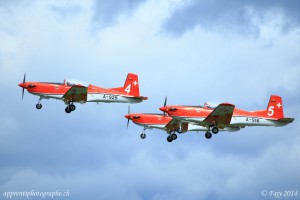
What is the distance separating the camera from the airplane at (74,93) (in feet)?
209

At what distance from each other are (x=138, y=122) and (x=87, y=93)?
9.65 meters

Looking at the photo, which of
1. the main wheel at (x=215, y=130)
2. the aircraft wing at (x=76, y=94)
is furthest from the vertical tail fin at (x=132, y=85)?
the main wheel at (x=215, y=130)

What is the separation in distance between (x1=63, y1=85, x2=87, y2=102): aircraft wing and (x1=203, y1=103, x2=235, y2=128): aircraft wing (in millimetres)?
8928

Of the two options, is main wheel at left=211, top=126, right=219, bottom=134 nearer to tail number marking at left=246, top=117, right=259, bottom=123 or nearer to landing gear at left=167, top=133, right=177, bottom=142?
tail number marking at left=246, top=117, right=259, bottom=123

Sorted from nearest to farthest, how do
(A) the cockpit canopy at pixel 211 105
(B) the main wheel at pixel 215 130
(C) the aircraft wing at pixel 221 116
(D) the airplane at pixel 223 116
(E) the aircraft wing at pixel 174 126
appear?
(C) the aircraft wing at pixel 221 116 → (D) the airplane at pixel 223 116 → (B) the main wheel at pixel 215 130 → (A) the cockpit canopy at pixel 211 105 → (E) the aircraft wing at pixel 174 126

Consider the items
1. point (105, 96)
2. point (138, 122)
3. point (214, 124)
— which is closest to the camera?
point (214, 124)

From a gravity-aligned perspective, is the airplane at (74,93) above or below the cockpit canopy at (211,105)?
above

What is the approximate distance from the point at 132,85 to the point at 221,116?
385 inches

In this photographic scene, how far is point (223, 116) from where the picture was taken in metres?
61.6

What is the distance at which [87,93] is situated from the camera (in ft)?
214

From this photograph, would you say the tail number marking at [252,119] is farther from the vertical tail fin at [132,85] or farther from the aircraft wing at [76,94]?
the aircraft wing at [76,94]

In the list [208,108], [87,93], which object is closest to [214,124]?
[208,108]

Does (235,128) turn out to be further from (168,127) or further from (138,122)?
(138,122)

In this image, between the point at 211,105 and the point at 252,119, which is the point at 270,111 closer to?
the point at 252,119
